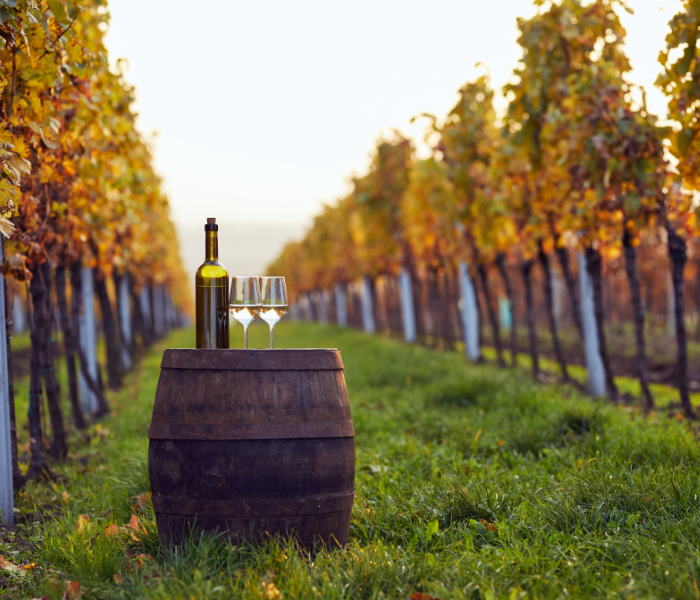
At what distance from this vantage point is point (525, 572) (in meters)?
2.92

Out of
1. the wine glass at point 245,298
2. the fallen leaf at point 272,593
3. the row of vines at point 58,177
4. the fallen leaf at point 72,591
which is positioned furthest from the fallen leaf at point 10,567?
the wine glass at point 245,298

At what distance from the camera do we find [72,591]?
2.88m

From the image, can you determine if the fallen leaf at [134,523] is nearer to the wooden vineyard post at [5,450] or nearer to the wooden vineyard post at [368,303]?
the wooden vineyard post at [5,450]

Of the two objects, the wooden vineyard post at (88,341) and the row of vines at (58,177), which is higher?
the row of vines at (58,177)

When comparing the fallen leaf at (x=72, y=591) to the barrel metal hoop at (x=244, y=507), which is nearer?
the fallen leaf at (x=72, y=591)

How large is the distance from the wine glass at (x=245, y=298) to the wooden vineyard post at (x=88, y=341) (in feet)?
21.9

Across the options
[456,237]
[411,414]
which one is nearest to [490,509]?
[411,414]

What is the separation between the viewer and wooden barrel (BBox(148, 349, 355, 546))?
3.03 m

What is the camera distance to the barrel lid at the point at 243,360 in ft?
10.2

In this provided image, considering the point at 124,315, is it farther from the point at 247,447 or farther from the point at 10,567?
the point at 247,447

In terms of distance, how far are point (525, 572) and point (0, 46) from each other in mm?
3865

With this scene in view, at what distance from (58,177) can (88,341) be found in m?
4.93

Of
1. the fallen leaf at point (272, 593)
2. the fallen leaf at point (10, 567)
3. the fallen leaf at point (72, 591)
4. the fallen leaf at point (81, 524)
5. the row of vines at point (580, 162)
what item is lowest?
the fallen leaf at point (10, 567)

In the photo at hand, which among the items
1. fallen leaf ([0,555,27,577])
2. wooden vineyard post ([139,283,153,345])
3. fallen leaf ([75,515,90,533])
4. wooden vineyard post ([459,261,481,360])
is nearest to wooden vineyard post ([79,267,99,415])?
fallen leaf ([75,515,90,533])
